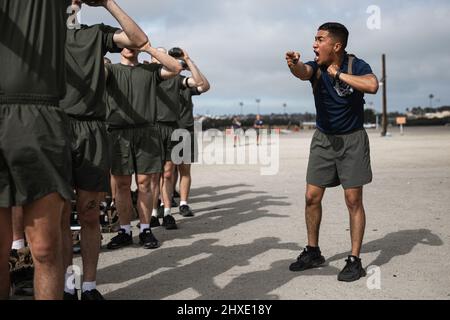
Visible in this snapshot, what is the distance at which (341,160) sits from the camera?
4934mm

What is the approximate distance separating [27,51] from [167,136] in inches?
210

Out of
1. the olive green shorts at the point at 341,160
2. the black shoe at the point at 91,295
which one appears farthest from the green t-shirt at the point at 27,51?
the olive green shorts at the point at 341,160

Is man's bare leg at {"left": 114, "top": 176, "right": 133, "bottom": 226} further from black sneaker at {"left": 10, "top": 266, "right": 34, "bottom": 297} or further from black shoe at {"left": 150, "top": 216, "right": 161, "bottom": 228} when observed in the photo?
black sneaker at {"left": 10, "top": 266, "right": 34, "bottom": 297}

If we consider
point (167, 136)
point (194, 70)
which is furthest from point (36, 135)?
point (167, 136)

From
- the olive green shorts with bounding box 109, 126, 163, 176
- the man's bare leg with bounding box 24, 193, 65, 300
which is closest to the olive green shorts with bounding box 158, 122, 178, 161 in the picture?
the olive green shorts with bounding box 109, 126, 163, 176

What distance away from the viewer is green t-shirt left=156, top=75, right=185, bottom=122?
7633mm

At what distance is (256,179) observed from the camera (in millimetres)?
13672

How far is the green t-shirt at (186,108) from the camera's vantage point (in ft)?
28.8

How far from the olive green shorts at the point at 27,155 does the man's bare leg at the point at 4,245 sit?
194 mm

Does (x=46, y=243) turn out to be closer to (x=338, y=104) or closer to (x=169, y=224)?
(x=338, y=104)

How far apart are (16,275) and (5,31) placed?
2502mm

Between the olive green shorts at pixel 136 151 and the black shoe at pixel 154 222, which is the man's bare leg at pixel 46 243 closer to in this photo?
the olive green shorts at pixel 136 151

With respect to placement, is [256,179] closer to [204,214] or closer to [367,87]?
[204,214]
